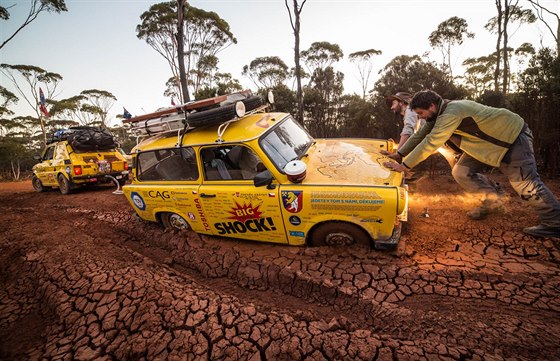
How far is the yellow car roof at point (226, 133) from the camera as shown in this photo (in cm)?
325

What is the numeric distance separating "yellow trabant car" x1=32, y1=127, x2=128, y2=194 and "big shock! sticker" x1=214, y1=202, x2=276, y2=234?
6782 millimetres

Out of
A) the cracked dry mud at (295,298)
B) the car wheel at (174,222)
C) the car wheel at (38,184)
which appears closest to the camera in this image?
the cracked dry mud at (295,298)

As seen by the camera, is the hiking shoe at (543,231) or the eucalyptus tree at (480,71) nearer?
the hiking shoe at (543,231)

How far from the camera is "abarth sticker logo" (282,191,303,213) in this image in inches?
112

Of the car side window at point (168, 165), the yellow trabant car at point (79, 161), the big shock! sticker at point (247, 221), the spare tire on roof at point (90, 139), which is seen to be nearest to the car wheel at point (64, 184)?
the yellow trabant car at point (79, 161)

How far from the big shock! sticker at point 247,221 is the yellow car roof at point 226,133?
91 centimetres

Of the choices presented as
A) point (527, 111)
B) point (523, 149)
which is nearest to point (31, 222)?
point (523, 149)

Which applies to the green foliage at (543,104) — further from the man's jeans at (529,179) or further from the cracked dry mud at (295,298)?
the man's jeans at (529,179)

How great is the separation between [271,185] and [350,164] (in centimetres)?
112

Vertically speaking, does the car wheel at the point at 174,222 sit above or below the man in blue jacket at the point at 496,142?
below

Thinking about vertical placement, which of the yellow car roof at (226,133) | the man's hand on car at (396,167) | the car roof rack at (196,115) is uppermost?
the car roof rack at (196,115)

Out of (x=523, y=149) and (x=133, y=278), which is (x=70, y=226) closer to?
(x=133, y=278)

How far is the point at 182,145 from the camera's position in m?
3.56

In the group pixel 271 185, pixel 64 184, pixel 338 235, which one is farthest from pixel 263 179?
pixel 64 184
